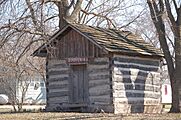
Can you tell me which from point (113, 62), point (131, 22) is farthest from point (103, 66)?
point (131, 22)

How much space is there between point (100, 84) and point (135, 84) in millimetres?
2227

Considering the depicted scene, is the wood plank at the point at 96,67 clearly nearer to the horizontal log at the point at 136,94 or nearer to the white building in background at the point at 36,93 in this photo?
the horizontal log at the point at 136,94

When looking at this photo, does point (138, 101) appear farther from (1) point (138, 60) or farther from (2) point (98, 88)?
(2) point (98, 88)

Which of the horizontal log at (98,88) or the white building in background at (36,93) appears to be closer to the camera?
the horizontal log at (98,88)

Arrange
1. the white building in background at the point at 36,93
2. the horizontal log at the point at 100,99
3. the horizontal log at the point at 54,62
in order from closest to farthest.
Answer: the horizontal log at the point at 100,99
the horizontal log at the point at 54,62
the white building in background at the point at 36,93

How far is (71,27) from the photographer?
1060 inches

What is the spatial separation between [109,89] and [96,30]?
13.6ft

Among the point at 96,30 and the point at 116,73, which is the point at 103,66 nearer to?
the point at 116,73

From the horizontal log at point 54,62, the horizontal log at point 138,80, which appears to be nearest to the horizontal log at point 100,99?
the horizontal log at point 138,80

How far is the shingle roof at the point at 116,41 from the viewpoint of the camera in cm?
2608

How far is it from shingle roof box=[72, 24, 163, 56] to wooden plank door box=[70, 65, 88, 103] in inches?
70.1

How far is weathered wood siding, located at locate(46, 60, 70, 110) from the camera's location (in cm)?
2739

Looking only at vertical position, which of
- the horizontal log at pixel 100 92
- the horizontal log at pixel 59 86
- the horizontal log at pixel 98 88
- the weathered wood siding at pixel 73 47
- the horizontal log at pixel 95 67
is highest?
the weathered wood siding at pixel 73 47

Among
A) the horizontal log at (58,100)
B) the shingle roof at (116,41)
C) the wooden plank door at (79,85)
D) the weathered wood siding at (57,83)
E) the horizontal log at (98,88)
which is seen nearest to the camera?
the horizontal log at (98,88)
